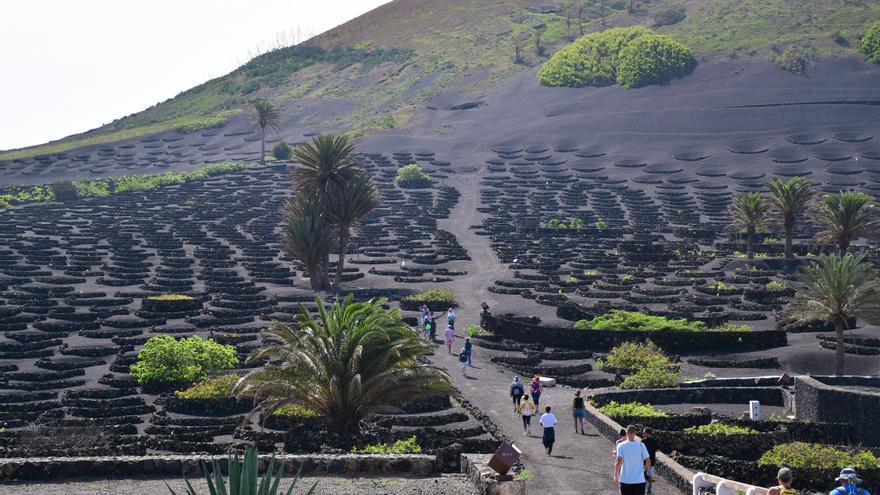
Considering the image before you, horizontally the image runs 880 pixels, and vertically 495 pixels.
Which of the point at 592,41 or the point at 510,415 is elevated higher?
the point at 592,41

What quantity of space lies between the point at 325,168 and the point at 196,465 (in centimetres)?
5327

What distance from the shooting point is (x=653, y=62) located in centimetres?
15700

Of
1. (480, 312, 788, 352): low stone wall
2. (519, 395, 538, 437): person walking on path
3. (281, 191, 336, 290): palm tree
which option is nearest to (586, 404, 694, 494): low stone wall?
(519, 395, 538, 437): person walking on path

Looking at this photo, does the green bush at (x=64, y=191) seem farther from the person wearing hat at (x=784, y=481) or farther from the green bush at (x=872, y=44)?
the person wearing hat at (x=784, y=481)

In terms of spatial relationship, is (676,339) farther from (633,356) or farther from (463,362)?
(463,362)

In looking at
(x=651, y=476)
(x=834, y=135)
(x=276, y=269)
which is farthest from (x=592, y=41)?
(x=651, y=476)

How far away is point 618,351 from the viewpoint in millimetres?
54375

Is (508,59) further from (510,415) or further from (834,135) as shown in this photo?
(510,415)

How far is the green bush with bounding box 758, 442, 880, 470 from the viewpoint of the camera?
31281mm

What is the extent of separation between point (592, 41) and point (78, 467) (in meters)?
151

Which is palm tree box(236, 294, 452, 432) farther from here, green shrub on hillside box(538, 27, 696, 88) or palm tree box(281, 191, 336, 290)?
green shrub on hillside box(538, 27, 696, 88)

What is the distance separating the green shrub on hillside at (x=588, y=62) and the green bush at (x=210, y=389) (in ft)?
394

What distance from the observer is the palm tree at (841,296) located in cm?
4972

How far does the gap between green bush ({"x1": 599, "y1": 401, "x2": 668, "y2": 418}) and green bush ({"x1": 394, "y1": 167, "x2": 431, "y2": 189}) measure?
8784 centimetres
